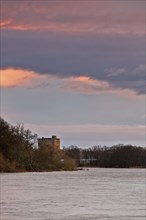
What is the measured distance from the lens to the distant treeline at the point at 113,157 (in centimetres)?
15238

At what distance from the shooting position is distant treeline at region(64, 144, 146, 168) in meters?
152

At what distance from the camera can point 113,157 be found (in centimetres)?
16275

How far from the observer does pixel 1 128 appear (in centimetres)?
11800

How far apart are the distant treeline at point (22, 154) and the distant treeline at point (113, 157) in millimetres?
24339

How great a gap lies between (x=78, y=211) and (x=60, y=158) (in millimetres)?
105479

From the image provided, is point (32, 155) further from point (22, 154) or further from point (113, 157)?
point (113, 157)

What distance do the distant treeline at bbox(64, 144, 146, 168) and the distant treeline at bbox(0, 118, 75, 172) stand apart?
24339 mm

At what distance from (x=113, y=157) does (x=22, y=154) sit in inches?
1985

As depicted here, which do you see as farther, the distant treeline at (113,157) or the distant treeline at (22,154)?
the distant treeline at (113,157)

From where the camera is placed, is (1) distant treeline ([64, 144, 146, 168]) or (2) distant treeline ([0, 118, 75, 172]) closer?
(2) distant treeline ([0, 118, 75, 172])

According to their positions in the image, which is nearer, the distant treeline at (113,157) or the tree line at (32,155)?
the tree line at (32,155)

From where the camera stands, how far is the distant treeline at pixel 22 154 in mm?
115375

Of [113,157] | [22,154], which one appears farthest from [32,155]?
[113,157]

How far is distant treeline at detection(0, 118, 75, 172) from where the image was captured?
4542 inches
